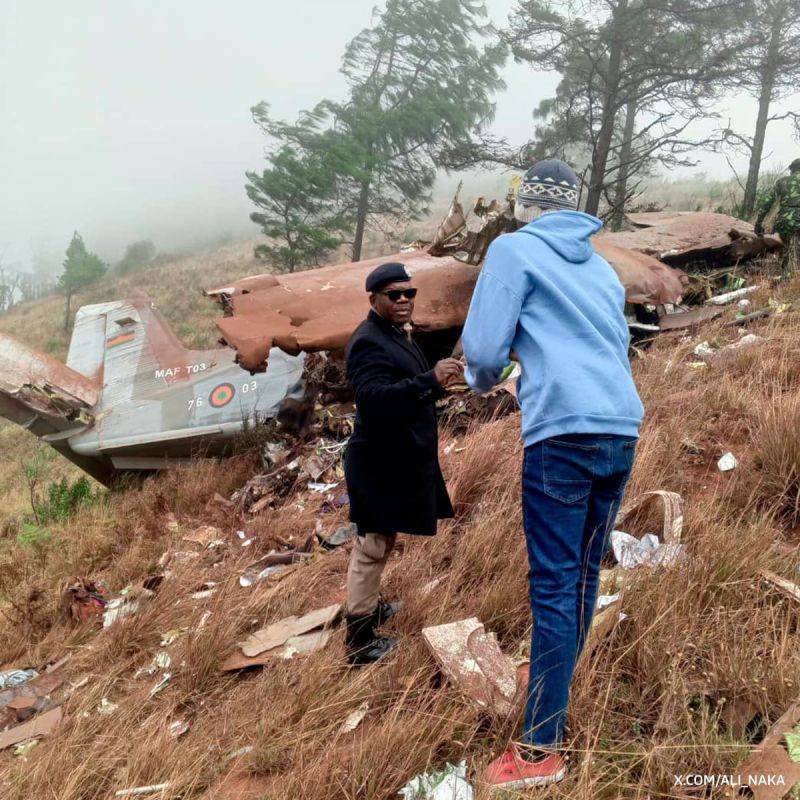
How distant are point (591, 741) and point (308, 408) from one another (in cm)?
486

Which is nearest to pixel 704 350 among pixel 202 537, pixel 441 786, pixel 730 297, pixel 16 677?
pixel 730 297

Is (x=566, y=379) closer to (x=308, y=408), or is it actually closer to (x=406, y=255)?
(x=308, y=408)

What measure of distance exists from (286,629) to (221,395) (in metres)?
4.41

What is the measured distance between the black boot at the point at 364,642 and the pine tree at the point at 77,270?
3218 centimetres

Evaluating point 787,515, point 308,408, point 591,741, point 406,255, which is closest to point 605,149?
point 406,255

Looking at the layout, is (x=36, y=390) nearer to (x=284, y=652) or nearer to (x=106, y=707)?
(x=106, y=707)

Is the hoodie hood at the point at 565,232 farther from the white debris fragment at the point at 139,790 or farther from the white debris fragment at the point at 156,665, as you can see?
the white debris fragment at the point at 156,665

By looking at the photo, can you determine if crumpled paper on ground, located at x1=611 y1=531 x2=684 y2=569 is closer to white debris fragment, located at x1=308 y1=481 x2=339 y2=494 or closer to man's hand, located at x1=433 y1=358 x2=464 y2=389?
man's hand, located at x1=433 y1=358 x2=464 y2=389

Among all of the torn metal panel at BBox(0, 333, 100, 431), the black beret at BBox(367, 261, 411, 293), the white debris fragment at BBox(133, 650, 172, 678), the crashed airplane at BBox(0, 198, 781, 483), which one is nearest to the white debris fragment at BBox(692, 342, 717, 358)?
the crashed airplane at BBox(0, 198, 781, 483)

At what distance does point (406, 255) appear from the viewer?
6.89 metres

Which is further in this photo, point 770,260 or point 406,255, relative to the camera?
point 770,260

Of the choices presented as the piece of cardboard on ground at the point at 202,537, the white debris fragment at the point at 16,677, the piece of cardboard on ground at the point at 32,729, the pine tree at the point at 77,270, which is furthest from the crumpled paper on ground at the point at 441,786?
the pine tree at the point at 77,270

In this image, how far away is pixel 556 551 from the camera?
1598 mm

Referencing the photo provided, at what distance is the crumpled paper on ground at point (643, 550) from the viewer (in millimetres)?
2460
